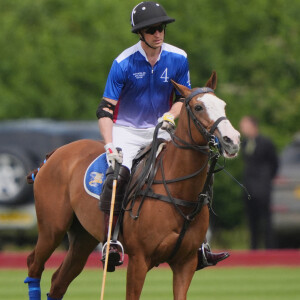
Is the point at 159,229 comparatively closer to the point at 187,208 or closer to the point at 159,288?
the point at 187,208

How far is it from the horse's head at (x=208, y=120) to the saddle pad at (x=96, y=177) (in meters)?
1.10

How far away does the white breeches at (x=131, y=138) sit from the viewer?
27.6ft

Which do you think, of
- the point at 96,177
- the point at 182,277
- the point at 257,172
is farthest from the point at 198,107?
the point at 257,172

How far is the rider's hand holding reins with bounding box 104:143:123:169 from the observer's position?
8188 mm

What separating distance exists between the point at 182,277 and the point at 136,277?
354 mm

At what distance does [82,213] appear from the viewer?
8.73 meters

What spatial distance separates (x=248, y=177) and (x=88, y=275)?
9.64ft

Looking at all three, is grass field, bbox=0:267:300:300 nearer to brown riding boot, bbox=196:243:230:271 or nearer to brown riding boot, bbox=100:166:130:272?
brown riding boot, bbox=196:243:230:271

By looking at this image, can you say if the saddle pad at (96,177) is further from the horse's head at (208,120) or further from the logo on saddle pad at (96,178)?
the horse's head at (208,120)

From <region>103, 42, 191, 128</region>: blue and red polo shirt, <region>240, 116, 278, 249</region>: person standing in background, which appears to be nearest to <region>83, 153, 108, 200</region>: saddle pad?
<region>103, 42, 191, 128</region>: blue and red polo shirt

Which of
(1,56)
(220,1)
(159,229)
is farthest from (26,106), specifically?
(159,229)

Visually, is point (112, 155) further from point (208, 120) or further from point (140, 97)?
point (208, 120)

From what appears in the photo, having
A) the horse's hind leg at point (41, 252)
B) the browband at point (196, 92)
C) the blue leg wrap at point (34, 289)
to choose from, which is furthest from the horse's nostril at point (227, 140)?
the blue leg wrap at point (34, 289)

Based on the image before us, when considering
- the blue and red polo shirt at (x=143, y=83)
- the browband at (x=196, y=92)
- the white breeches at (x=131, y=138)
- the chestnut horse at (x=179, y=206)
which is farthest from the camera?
the white breeches at (x=131, y=138)
